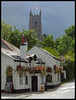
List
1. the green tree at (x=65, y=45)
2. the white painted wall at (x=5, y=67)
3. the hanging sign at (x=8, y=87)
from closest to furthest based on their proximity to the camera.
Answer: the hanging sign at (x=8, y=87) < the white painted wall at (x=5, y=67) < the green tree at (x=65, y=45)

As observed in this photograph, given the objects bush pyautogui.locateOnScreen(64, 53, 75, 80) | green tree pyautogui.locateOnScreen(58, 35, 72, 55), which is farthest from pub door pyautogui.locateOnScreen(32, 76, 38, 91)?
green tree pyautogui.locateOnScreen(58, 35, 72, 55)

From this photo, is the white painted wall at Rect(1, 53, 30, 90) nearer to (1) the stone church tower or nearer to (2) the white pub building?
(2) the white pub building

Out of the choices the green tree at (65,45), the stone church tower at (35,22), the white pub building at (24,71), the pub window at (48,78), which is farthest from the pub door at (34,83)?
the stone church tower at (35,22)

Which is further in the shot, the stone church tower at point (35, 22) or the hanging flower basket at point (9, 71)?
the stone church tower at point (35, 22)

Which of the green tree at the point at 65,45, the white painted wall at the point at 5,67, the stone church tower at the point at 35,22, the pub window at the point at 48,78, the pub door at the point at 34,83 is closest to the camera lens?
the white painted wall at the point at 5,67

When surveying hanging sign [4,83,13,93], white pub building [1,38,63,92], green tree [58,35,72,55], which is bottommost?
hanging sign [4,83,13,93]

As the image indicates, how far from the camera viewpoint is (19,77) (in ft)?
84.5

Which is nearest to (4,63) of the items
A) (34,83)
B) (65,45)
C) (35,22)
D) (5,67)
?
(5,67)

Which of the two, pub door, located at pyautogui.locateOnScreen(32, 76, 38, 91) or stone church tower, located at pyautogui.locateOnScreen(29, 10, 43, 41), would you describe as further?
stone church tower, located at pyautogui.locateOnScreen(29, 10, 43, 41)

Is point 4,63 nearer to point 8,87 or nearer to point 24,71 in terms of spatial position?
point 24,71

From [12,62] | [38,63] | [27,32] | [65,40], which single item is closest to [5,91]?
[12,62]

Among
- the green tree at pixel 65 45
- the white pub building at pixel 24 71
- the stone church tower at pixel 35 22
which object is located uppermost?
the stone church tower at pixel 35 22

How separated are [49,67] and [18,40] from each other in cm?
2358

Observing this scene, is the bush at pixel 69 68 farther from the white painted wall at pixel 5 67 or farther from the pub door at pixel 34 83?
the white painted wall at pixel 5 67
